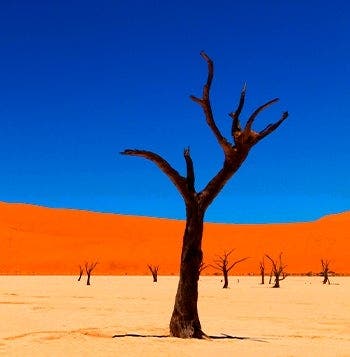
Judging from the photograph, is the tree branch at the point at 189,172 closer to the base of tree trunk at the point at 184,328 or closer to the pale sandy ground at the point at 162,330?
the base of tree trunk at the point at 184,328

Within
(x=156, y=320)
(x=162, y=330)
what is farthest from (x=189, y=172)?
(x=156, y=320)

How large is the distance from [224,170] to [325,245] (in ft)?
258

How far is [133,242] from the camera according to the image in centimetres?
9144

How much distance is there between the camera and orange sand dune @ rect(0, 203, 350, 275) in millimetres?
74938

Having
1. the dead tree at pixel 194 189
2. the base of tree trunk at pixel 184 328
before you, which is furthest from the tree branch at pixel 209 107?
the base of tree trunk at pixel 184 328

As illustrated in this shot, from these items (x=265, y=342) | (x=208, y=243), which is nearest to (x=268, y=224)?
(x=208, y=243)

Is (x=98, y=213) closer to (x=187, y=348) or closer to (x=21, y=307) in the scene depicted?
(x=21, y=307)

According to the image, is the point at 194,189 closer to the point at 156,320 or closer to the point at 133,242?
the point at 156,320

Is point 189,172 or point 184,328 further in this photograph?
point 189,172

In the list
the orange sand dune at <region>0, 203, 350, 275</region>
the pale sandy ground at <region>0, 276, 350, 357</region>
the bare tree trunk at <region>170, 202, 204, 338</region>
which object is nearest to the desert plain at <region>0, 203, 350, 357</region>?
the pale sandy ground at <region>0, 276, 350, 357</region>

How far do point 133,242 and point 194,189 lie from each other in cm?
8016

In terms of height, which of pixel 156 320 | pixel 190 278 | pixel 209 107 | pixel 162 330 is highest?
pixel 209 107

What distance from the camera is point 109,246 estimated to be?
8644 cm

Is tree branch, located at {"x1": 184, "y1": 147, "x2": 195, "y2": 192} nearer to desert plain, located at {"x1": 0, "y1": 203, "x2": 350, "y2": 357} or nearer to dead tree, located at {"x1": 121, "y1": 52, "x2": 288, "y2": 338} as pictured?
dead tree, located at {"x1": 121, "y1": 52, "x2": 288, "y2": 338}
